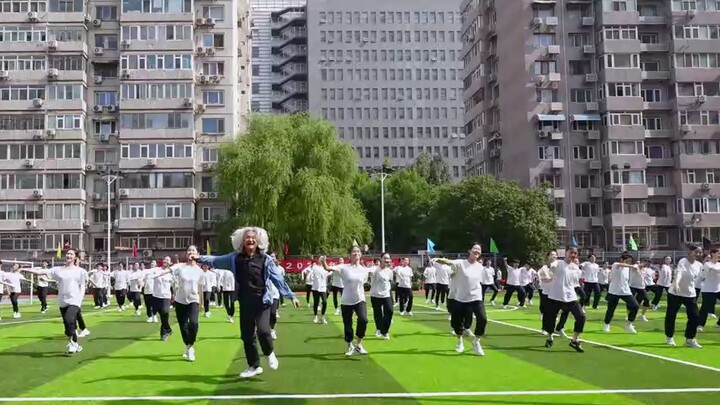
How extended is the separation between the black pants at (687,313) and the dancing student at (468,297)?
4380 millimetres

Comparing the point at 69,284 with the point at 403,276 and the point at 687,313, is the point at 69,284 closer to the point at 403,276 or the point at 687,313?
the point at 403,276

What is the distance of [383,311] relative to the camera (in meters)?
17.1

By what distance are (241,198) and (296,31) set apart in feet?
248

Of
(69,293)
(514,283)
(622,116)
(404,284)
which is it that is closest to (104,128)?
(622,116)

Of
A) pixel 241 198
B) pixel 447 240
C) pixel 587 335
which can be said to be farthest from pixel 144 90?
pixel 587 335

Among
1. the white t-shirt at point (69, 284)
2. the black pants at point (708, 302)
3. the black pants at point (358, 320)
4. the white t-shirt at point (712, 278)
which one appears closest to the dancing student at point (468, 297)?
the black pants at point (358, 320)

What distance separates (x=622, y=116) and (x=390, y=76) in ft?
200

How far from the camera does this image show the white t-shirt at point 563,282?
15.4m

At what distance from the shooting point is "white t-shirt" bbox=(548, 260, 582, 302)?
15414mm

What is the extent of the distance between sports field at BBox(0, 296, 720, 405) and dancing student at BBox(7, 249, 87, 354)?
0.54 metres

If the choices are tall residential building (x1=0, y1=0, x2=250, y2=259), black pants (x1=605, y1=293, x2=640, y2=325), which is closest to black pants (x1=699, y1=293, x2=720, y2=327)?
black pants (x1=605, y1=293, x2=640, y2=325)

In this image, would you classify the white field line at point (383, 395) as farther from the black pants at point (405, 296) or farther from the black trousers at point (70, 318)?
the black pants at point (405, 296)

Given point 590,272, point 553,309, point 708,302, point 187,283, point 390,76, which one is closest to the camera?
point 187,283

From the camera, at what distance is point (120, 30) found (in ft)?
226
